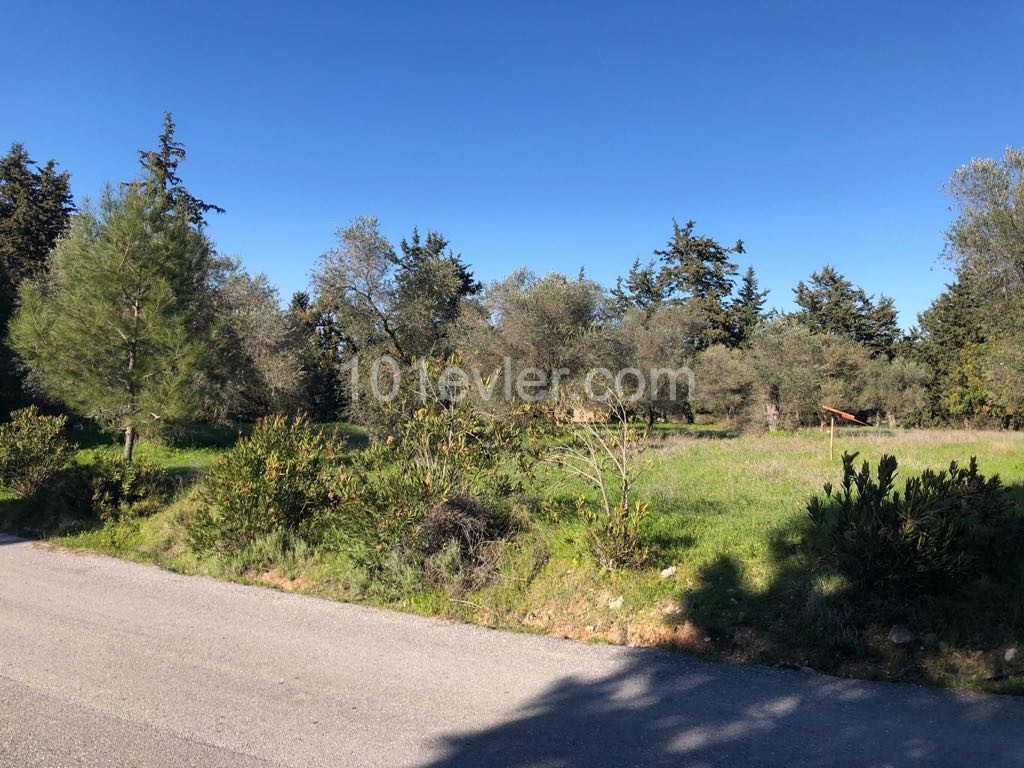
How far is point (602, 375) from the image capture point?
61.3ft

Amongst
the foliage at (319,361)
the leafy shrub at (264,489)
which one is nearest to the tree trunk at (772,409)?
the foliage at (319,361)

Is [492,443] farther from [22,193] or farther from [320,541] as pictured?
[22,193]

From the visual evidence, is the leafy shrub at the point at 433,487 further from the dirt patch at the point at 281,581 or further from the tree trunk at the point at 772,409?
the tree trunk at the point at 772,409

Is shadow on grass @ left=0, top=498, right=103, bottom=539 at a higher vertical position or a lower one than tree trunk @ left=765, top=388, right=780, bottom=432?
lower

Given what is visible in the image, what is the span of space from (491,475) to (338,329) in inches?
823

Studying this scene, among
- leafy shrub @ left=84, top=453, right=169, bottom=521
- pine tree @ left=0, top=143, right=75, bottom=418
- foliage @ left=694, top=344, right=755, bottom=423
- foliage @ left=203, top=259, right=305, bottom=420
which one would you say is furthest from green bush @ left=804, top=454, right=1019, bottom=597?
pine tree @ left=0, top=143, right=75, bottom=418

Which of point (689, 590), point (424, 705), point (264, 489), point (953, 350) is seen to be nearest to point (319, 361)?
point (264, 489)

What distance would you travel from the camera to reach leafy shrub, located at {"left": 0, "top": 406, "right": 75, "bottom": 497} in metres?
10.6

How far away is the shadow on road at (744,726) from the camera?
335 cm

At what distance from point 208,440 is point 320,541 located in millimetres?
14415

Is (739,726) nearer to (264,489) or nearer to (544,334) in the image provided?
(264,489)

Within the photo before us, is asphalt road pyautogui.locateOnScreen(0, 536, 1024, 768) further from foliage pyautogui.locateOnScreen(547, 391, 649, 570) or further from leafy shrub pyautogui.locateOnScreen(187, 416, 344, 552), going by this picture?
leafy shrub pyautogui.locateOnScreen(187, 416, 344, 552)

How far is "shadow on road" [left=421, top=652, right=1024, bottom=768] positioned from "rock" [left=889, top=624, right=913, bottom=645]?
59cm

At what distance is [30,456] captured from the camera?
10.7 m
